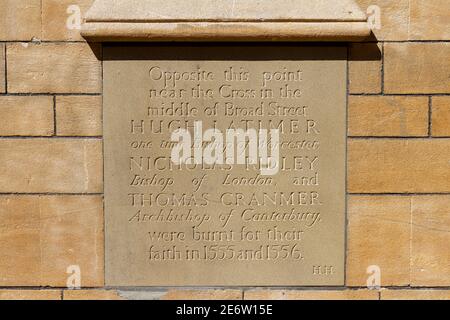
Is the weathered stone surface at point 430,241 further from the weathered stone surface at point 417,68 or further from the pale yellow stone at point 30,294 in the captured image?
the pale yellow stone at point 30,294

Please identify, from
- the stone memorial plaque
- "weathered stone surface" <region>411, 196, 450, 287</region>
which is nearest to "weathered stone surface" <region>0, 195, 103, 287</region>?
the stone memorial plaque

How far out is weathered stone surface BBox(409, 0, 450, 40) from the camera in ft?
13.4

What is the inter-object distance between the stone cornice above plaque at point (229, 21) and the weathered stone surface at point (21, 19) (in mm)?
448

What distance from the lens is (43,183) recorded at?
13.8ft

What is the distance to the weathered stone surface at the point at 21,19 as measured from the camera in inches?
162

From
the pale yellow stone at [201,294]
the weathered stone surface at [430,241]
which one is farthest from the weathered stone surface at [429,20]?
the pale yellow stone at [201,294]

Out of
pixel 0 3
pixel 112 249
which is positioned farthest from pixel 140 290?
pixel 0 3

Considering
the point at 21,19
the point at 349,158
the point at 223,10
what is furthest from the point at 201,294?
the point at 21,19

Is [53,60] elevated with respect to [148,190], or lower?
elevated

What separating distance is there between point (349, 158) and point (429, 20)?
1.23 m

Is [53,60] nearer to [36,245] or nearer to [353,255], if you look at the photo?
[36,245]

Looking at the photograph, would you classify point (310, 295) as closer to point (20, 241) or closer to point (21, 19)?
point (20, 241)

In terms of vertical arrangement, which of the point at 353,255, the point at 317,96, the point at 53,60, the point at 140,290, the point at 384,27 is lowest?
the point at 140,290

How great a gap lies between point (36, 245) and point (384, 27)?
324 centimetres
